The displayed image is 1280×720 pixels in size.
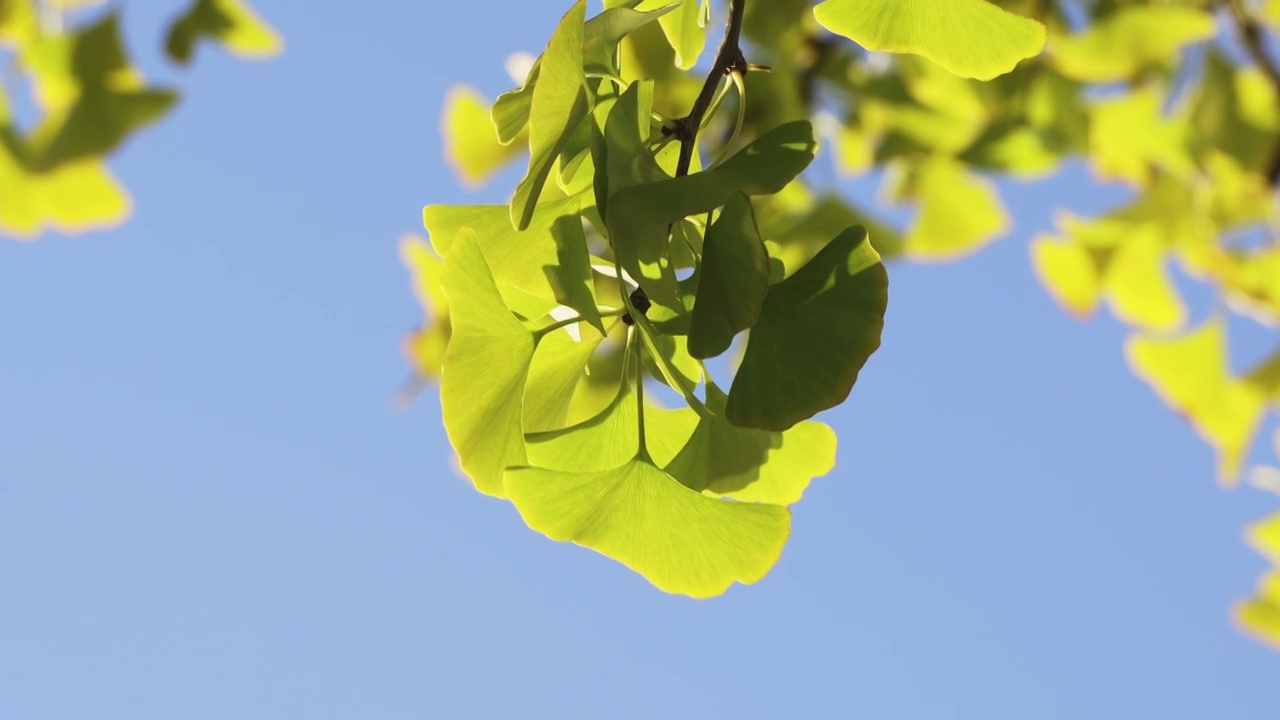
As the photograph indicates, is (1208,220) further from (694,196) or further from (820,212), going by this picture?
(694,196)

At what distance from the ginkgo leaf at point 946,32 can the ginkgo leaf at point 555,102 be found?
0.27 feet

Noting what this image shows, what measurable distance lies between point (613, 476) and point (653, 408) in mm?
46

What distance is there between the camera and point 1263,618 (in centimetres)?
106

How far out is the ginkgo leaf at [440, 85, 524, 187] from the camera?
33.9 inches

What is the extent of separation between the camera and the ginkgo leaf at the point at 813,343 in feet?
0.84

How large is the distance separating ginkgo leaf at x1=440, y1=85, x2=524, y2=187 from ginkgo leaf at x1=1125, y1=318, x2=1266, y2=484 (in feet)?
1.77

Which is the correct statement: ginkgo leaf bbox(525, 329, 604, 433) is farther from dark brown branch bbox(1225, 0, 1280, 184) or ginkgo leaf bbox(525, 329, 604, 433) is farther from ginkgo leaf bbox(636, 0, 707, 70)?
dark brown branch bbox(1225, 0, 1280, 184)

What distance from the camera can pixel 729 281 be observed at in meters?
0.25

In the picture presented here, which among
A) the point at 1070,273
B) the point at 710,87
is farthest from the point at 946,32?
the point at 1070,273

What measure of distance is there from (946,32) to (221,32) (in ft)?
2.24

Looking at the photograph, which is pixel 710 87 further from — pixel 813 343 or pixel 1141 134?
pixel 1141 134

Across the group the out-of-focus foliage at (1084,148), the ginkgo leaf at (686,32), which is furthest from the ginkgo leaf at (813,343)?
the out-of-focus foliage at (1084,148)

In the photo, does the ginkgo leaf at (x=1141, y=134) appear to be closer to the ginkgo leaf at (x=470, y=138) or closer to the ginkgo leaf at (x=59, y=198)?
the ginkgo leaf at (x=470, y=138)

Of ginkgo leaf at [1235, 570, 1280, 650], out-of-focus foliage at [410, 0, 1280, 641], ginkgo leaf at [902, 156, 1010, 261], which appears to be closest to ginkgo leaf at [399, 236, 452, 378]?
out-of-focus foliage at [410, 0, 1280, 641]
